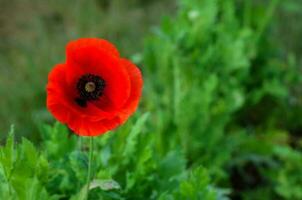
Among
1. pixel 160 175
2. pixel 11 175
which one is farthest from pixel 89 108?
pixel 160 175

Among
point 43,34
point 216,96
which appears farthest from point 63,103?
point 43,34

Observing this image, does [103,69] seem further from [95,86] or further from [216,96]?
[216,96]

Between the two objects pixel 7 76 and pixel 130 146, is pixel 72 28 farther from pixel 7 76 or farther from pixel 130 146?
pixel 130 146

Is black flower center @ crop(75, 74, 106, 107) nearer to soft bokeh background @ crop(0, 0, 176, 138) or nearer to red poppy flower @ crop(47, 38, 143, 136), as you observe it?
red poppy flower @ crop(47, 38, 143, 136)

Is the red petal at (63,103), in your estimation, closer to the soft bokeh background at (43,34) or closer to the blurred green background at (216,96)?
the blurred green background at (216,96)

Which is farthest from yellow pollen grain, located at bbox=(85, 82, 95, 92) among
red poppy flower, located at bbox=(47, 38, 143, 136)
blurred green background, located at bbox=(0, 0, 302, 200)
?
blurred green background, located at bbox=(0, 0, 302, 200)

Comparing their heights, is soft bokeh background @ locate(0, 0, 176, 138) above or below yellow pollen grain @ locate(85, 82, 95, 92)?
above

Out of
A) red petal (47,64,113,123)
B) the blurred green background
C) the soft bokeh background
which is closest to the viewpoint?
red petal (47,64,113,123)

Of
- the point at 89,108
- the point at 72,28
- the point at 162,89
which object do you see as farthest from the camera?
the point at 72,28
